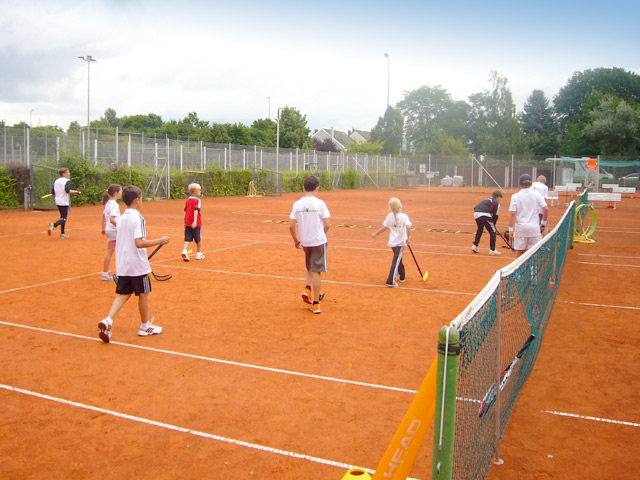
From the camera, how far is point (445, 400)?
9.29ft

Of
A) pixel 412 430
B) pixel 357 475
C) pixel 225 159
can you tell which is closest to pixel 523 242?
pixel 357 475

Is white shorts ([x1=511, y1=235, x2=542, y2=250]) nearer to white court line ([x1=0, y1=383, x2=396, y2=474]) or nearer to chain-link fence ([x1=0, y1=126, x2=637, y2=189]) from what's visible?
white court line ([x1=0, y1=383, x2=396, y2=474])

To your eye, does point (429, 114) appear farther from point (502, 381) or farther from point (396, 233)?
point (502, 381)

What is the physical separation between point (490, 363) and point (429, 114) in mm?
103275

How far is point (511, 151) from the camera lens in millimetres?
79812

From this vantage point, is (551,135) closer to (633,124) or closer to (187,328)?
(633,124)

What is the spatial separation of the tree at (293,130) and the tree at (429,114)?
43.3 metres

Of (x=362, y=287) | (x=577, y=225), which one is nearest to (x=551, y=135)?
(x=577, y=225)

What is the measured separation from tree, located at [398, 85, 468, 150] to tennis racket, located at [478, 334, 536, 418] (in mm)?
95757

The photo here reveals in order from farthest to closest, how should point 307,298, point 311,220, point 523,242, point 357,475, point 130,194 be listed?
point 523,242 < point 307,298 < point 311,220 < point 130,194 < point 357,475

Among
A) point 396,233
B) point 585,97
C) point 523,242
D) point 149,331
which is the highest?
point 585,97

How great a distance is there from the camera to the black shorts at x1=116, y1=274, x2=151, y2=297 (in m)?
6.78

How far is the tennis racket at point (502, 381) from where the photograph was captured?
4005 millimetres

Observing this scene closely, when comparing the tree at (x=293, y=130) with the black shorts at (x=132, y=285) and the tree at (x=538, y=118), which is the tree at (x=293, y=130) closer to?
the tree at (x=538, y=118)
